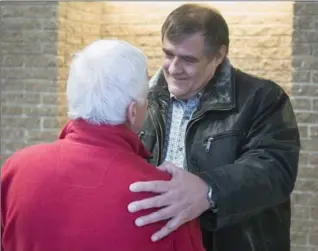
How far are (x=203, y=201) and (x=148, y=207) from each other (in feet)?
0.71

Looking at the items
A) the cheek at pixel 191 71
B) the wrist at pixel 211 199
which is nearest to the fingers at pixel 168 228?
the wrist at pixel 211 199

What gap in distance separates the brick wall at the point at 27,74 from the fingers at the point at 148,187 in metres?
2.36

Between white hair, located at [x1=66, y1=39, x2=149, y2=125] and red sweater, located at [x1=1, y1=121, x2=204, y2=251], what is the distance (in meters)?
0.03

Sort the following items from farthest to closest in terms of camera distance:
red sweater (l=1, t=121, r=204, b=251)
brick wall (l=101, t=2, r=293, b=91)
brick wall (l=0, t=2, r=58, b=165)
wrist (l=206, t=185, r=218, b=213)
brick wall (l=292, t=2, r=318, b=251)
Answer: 1. brick wall (l=101, t=2, r=293, b=91)
2. brick wall (l=0, t=2, r=58, b=165)
3. brick wall (l=292, t=2, r=318, b=251)
4. wrist (l=206, t=185, r=218, b=213)
5. red sweater (l=1, t=121, r=204, b=251)

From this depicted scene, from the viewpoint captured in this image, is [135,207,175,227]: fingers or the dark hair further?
the dark hair

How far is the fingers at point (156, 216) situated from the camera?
4.20ft

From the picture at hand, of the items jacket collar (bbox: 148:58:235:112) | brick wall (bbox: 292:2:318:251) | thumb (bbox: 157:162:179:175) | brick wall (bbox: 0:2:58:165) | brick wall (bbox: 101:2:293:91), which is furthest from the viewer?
brick wall (bbox: 101:2:293:91)

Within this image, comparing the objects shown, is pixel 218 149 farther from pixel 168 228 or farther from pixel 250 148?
pixel 168 228

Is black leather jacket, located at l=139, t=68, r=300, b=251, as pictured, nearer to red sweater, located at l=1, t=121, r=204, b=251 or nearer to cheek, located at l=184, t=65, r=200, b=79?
cheek, located at l=184, t=65, r=200, b=79

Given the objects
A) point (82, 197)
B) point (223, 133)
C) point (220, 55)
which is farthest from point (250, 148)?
point (82, 197)

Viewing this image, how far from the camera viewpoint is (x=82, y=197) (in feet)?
4.21

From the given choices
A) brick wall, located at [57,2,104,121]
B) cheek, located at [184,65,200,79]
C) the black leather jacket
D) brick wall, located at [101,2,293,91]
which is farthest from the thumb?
brick wall, located at [101,2,293,91]

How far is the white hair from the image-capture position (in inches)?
51.8

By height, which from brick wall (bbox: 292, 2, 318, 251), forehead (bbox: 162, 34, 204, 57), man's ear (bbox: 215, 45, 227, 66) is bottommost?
brick wall (bbox: 292, 2, 318, 251)
